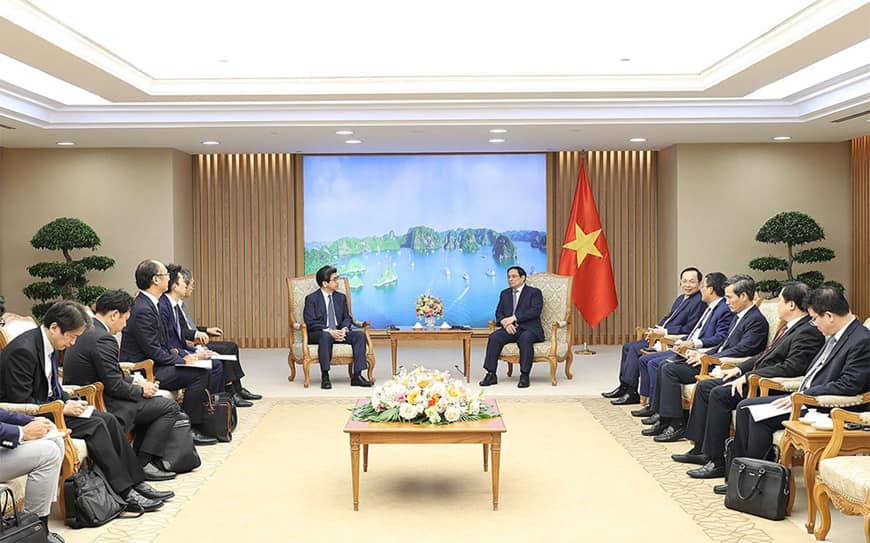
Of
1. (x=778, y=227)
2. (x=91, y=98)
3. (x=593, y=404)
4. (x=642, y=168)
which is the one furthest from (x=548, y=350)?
(x=91, y=98)

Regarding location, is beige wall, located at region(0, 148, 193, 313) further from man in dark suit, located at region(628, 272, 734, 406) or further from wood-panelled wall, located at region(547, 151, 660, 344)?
man in dark suit, located at region(628, 272, 734, 406)

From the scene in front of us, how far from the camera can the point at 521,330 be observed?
11.5m

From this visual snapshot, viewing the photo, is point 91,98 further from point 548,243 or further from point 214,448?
point 548,243

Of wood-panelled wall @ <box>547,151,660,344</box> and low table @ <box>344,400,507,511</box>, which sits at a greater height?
wood-panelled wall @ <box>547,151,660,344</box>

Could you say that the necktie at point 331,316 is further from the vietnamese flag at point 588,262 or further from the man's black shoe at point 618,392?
the vietnamese flag at point 588,262

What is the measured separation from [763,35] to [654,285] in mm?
7517

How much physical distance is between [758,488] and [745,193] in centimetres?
846

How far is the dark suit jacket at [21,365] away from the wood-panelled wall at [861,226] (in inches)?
441

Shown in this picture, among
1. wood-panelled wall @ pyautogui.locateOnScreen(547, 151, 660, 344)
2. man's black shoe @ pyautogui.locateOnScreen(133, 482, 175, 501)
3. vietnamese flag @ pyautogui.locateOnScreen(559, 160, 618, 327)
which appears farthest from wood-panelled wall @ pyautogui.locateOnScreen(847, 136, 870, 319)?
man's black shoe @ pyautogui.locateOnScreen(133, 482, 175, 501)

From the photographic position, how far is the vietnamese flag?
47.5 feet

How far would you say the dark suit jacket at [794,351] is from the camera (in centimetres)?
696

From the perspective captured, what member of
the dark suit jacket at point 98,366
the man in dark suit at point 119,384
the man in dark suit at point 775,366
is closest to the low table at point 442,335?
the man in dark suit at point 775,366

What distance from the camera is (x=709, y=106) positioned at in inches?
452

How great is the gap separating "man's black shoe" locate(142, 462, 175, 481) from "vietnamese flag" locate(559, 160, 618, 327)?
8484 millimetres
